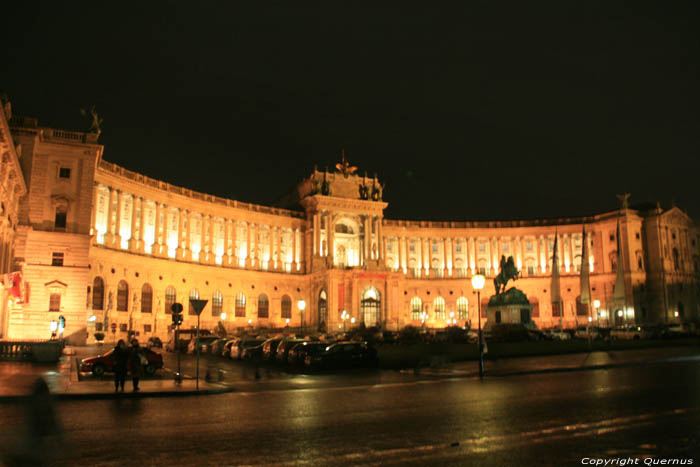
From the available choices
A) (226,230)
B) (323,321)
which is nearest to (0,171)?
(226,230)

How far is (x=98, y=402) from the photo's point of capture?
2062 centimetres

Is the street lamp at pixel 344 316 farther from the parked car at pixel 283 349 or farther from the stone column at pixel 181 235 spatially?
the parked car at pixel 283 349

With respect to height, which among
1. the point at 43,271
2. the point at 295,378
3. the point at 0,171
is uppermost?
the point at 0,171

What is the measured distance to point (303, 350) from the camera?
37.0 meters

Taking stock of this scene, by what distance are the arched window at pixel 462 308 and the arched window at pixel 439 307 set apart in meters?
2.70

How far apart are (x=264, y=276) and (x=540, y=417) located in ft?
255

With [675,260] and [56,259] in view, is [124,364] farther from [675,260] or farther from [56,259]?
[675,260]

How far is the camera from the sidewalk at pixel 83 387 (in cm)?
2153

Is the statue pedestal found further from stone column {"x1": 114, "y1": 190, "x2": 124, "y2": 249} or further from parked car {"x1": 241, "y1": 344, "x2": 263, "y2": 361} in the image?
stone column {"x1": 114, "y1": 190, "x2": 124, "y2": 249}

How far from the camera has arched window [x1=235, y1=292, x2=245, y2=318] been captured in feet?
287

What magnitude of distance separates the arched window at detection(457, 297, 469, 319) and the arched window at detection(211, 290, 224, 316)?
4241cm

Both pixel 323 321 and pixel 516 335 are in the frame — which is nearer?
pixel 516 335

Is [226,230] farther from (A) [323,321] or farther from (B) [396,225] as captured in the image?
(B) [396,225]

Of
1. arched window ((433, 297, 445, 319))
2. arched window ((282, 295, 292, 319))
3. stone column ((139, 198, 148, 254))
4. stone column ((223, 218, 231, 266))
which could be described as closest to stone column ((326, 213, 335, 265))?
arched window ((282, 295, 292, 319))
